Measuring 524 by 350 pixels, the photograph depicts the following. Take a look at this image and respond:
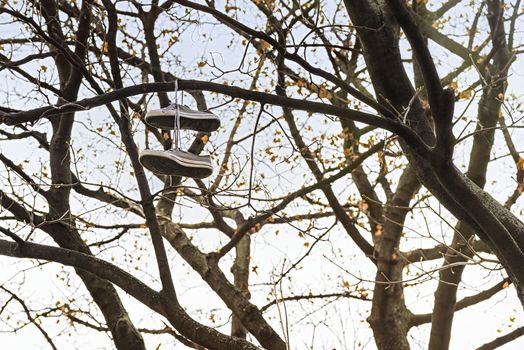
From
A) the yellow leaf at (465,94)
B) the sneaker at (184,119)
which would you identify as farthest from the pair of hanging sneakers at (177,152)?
the yellow leaf at (465,94)

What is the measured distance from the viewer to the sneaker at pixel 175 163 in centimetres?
320

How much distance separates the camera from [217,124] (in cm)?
347

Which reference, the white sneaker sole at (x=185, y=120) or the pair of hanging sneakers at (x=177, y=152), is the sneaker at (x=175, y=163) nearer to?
the pair of hanging sneakers at (x=177, y=152)

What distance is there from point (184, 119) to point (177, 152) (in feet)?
0.71

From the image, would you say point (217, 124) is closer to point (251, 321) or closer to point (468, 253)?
point (251, 321)

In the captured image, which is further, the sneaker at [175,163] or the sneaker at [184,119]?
the sneaker at [184,119]

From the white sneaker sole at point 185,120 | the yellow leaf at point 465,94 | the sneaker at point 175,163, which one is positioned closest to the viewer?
the sneaker at point 175,163

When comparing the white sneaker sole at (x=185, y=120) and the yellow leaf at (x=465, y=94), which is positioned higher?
the yellow leaf at (x=465, y=94)

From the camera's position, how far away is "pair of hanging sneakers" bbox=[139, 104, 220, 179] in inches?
127

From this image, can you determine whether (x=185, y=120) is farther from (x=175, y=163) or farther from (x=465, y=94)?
(x=465, y=94)

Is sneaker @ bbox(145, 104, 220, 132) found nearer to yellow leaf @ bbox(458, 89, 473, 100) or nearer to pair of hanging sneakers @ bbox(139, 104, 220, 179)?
pair of hanging sneakers @ bbox(139, 104, 220, 179)

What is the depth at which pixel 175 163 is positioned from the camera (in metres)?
3.23

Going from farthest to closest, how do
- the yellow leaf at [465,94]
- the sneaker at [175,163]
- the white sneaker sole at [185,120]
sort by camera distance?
the yellow leaf at [465,94] < the white sneaker sole at [185,120] < the sneaker at [175,163]

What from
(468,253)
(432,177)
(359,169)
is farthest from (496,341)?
(432,177)
